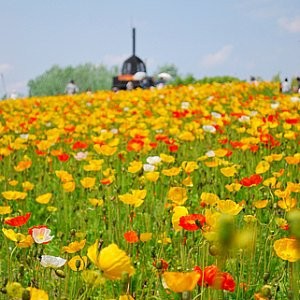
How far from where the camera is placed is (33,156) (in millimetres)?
5004

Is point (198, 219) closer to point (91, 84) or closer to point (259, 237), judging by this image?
point (259, 237)

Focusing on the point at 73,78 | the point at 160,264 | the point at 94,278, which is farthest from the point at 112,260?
the point at 73,78

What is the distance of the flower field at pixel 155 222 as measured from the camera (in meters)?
1.17

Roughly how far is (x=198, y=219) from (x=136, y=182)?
2.24 m

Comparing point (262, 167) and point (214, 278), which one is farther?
point (262, 167)

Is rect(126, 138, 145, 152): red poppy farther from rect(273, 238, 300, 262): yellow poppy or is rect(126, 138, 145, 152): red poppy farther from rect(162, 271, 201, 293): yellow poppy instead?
rect(162, 271, 201, 293): yellow poppy

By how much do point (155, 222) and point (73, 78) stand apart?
37860 mm

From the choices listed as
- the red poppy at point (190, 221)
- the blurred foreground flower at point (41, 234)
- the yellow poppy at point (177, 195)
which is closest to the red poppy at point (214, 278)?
the red poppy at point (190, 221)

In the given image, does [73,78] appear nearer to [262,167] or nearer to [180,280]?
[262,167]

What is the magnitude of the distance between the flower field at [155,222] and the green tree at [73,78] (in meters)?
33.0

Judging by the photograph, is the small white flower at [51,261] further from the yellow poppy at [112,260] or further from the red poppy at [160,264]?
the yellow poppy at [112,260]

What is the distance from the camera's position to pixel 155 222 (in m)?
2.98

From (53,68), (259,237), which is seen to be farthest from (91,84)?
(259,237)

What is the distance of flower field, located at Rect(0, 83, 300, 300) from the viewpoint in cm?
117
